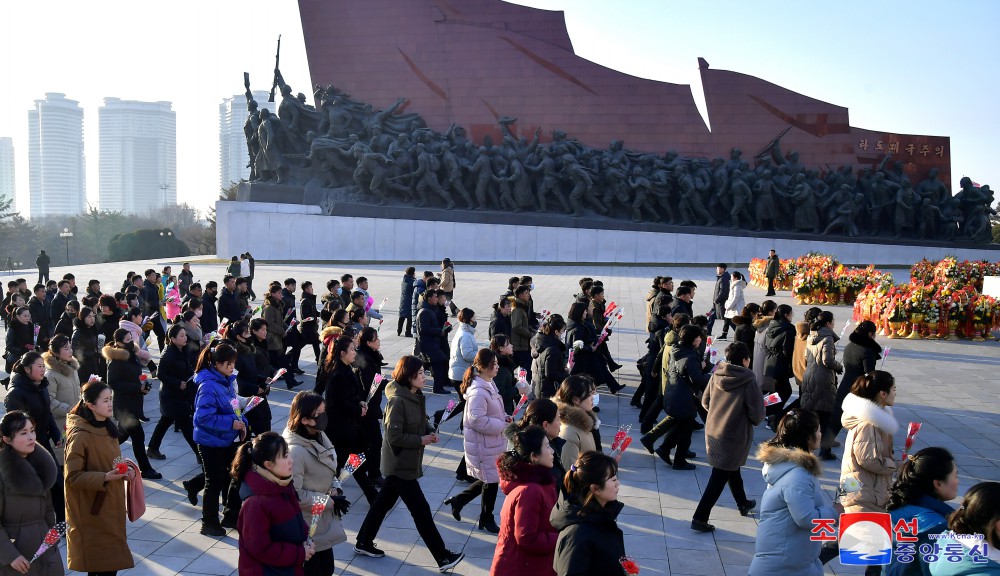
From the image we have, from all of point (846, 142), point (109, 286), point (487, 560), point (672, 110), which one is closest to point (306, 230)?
point (109, 286)

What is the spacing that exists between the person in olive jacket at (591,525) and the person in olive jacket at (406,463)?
1.40 meters

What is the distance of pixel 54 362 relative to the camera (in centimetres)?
481

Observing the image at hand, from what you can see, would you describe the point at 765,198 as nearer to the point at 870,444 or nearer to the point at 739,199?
the point at 739,199

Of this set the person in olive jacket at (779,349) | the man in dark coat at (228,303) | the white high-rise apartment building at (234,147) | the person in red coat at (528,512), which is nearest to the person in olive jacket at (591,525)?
the person in red coat at (528,512)

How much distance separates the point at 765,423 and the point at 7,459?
5.53 meters

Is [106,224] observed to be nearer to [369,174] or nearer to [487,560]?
[369,174]

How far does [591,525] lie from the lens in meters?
2.46

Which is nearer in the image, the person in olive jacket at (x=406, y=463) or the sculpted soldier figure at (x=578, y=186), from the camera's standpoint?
the person in olive jacket at (x=406, y=463)

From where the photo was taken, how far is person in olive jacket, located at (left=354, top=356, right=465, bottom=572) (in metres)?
3.79

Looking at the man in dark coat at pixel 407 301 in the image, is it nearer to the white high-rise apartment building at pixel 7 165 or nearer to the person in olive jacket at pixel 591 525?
the person in olive jacket at pixel 591 525

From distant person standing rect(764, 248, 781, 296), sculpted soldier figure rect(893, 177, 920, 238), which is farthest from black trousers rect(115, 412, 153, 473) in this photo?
sculpted soldier figure rect(893, 177, 920, 238)

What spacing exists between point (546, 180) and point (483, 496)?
20.3m

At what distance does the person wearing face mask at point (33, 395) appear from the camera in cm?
410

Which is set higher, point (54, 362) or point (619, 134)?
point (619, 134)
